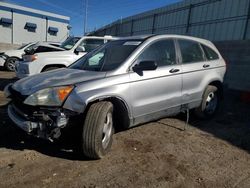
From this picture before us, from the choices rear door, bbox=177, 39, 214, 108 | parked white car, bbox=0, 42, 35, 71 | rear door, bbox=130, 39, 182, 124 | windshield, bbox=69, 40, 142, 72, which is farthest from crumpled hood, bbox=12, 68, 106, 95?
parked white car, bbox=0, 42, 35, 71

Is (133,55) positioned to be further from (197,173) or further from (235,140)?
(235,140)

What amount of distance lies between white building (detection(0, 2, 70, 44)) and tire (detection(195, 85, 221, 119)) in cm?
3316

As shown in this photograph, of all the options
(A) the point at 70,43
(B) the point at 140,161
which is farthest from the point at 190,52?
(A) the point at 70,43

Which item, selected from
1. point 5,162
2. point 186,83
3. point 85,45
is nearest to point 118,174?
point 5,162

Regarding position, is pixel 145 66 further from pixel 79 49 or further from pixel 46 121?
pixel 79 49

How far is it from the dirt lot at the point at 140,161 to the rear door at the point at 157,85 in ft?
1.71

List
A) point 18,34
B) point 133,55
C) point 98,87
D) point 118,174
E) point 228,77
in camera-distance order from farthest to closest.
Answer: point 18,34, point 228,77, point 133,55, point 98,87, point 118,174

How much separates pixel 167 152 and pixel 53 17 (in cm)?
3859

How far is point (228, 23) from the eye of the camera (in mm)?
13742

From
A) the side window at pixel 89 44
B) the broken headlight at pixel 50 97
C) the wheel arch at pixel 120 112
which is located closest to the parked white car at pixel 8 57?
the side window at pixel 89 44

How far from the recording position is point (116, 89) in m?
3.92

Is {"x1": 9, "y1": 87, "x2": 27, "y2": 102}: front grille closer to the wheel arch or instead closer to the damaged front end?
the damaged front end

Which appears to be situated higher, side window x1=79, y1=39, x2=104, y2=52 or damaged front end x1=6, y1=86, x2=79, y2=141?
side window x1=79, y1=39, x2=104, y2=52

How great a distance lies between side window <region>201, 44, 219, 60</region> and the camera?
5926mm
